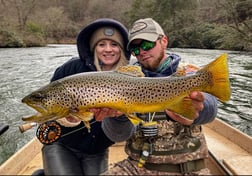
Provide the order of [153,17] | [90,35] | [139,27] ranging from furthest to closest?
[153,17] → [90,35] → [139,27]

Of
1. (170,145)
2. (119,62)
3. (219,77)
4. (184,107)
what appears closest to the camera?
(219,77)

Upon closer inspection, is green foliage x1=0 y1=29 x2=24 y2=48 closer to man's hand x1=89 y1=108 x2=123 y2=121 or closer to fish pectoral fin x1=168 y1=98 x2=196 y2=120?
man's hand x1=89 y1=108 x2=123 y2=121

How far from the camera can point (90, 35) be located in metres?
3.96

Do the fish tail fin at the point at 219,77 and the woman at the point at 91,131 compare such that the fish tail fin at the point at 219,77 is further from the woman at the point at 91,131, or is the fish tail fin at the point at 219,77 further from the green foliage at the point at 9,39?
the green foliage at the point at 9,39

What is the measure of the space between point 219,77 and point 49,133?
6.54 ft

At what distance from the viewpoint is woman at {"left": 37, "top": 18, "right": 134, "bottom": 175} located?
10.8 ft

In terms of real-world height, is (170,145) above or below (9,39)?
above

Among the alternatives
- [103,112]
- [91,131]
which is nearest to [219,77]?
[103,112]

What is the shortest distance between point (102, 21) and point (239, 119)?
6.25m

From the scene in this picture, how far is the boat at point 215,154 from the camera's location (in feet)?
12.0

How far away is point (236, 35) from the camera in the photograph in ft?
101

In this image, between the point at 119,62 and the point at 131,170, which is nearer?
the point at 131,170

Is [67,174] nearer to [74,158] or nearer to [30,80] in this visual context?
[74,158]

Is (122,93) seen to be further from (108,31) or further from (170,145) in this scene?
(108,31)
